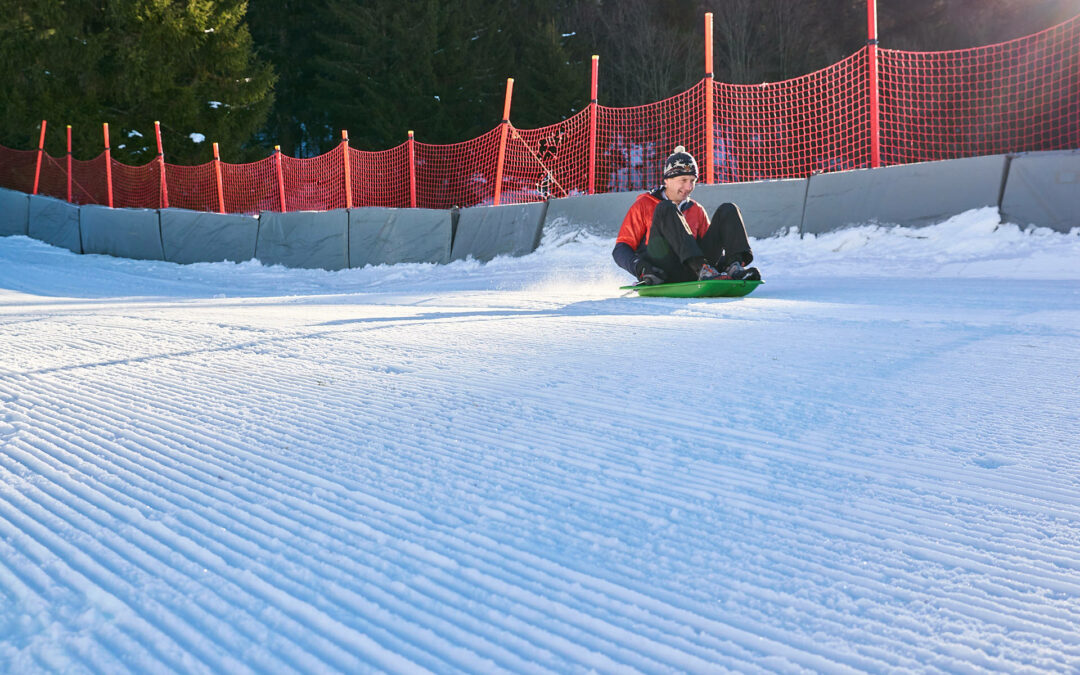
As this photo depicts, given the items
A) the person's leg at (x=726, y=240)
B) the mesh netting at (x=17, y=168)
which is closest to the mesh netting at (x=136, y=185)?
the mesh netting at (x=17, y=168)

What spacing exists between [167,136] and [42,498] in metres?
26.2

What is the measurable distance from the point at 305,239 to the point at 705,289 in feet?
29.9

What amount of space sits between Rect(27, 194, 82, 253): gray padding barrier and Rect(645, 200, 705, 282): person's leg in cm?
1429

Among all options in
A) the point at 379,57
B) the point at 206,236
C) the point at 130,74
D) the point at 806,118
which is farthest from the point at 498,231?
the point at 379,57

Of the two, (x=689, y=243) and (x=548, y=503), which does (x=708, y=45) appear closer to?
(x=689, y=243)

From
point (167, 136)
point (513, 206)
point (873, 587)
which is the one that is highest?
point (167, 136)

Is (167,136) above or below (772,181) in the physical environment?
above

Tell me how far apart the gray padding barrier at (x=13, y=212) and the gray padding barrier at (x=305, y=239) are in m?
7.29

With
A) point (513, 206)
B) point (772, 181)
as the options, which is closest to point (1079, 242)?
point (772, 181)

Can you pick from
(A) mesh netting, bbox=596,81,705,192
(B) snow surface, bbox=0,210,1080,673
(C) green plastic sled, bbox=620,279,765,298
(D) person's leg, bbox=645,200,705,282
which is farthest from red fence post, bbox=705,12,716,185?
(B) snow surface, bbox=0,210,1080,673

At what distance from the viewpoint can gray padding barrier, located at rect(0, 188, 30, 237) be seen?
17844mm

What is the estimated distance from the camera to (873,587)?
1299mm

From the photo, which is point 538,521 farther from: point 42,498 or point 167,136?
point 167,136

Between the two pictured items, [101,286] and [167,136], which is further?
[167,136]
